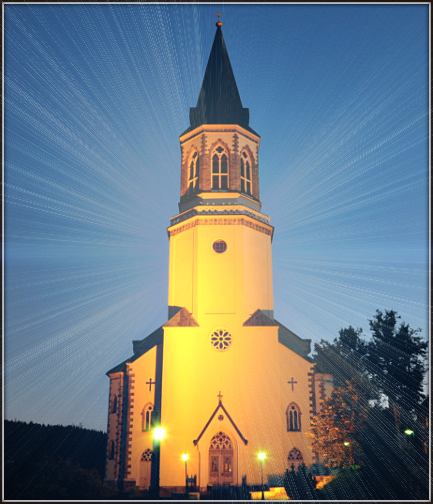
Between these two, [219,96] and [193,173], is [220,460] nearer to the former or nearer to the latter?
[193,173]

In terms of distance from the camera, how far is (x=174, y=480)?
3281cm

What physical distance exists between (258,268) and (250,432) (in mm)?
12295

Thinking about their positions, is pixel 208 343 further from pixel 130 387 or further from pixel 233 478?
pixel 233 478

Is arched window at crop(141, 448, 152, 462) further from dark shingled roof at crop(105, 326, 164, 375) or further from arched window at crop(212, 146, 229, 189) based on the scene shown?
arched window at crop(212, 146, 229, 189)

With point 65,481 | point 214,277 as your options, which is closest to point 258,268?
point 214,277

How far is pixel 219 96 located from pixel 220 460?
97.2 feet

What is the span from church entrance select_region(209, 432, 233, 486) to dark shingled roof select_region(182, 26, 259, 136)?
991 inches

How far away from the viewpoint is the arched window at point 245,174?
41625mm

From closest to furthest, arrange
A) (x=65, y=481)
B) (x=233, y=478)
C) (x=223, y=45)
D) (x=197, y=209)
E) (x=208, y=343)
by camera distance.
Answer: (x=65, y=481) < (x=233, y=478) < (x=208, y=343) < (x=197, y=209) < (x=223, y=45)

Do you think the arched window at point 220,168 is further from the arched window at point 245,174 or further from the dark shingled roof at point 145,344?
the dark shingled roof at point 145,344

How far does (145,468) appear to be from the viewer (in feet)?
115

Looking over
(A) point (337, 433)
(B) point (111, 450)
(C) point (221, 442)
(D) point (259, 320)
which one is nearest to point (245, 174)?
(D) point (259, 320)

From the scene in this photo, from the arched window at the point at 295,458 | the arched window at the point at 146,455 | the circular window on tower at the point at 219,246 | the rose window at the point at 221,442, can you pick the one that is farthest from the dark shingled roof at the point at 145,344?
the arched window at the point at 295,458

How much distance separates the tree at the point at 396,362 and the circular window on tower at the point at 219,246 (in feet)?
70.9
